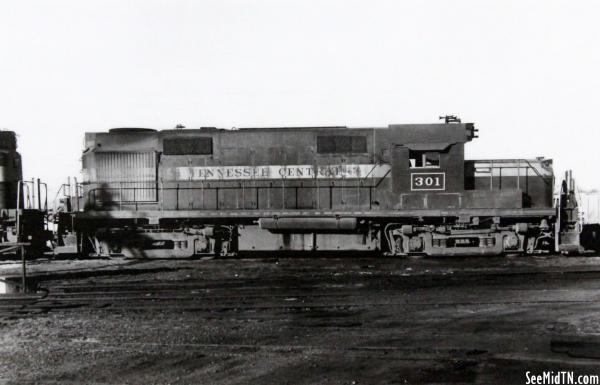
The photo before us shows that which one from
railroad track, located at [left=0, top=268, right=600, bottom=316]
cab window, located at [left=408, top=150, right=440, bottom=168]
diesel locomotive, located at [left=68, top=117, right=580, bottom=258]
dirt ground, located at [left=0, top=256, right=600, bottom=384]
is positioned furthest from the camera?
cab window, located at [left=408, top=150, right=440, bottom=168]

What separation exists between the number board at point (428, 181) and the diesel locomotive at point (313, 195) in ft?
0.08

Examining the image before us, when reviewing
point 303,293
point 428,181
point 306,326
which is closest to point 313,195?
point 428,181

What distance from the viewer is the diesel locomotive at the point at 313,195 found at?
13375mm

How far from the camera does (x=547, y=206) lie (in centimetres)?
1379

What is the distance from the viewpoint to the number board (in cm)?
1342

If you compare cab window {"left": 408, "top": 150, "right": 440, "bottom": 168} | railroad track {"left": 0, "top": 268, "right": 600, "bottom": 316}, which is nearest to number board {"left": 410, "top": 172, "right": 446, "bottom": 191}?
cab window {"left": 408, "top": 150, "right": 440, "bottom": 168}

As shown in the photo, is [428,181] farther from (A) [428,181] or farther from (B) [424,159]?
(B) [424,159]

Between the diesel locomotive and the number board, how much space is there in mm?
24

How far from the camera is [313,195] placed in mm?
14125

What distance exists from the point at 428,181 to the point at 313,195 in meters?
2.88

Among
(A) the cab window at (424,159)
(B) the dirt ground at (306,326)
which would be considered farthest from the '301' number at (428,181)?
(B) the dirt ground at (306,326)

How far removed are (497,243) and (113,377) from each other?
1044 centimetres

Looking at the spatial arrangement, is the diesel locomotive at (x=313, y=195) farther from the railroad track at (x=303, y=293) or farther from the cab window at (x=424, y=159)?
the railroad track at (x=303, y=293)

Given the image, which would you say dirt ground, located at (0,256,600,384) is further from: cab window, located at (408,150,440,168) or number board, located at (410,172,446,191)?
cab window, located at (408,150,440,168)
